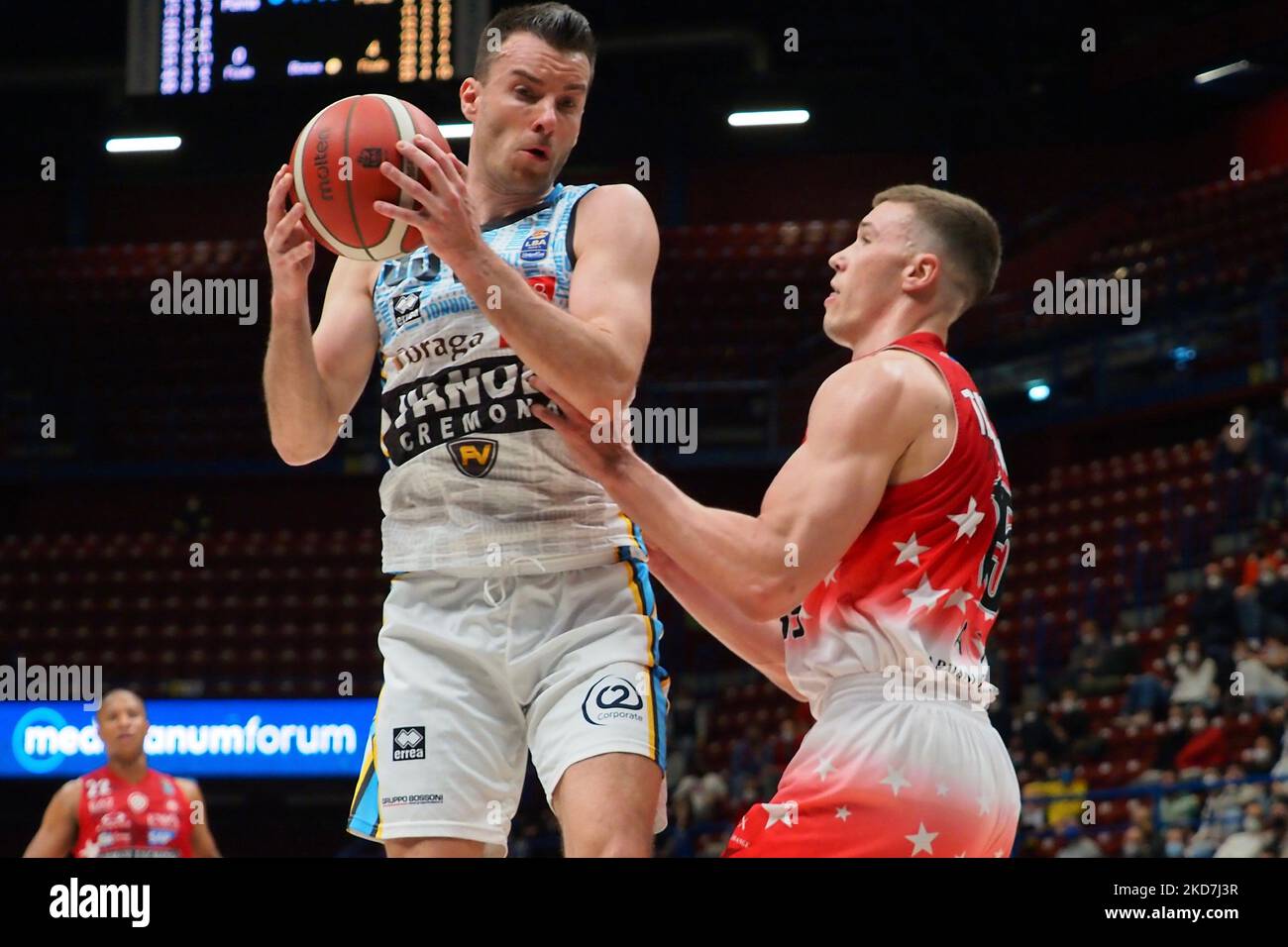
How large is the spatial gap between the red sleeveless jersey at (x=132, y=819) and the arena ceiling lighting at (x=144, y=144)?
957cm

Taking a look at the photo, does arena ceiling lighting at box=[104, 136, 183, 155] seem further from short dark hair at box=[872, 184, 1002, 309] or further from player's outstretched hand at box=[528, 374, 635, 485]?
player's outstretched hand at box=[528, 374, 635, 485]

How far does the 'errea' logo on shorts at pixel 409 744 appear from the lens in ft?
9.18

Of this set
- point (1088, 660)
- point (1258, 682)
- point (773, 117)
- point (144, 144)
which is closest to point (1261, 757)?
point (1258, 682)

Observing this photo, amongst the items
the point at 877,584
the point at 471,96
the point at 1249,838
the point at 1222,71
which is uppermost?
the point at 1222,71

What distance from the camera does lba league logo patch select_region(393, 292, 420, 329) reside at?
3004mm

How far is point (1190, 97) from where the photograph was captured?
15062 millimetres

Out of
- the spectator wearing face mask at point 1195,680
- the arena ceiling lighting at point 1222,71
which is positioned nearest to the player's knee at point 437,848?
the spectator wearing face mask at point 1195,680

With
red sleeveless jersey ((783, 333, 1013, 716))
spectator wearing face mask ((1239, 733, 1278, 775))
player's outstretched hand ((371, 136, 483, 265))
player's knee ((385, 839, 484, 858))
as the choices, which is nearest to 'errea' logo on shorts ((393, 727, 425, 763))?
player's knee ((385, 839, 484, 858))

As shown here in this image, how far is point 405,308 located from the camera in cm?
302

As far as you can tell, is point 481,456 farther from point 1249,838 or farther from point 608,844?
point 1249,838

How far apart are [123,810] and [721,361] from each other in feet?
30.6
